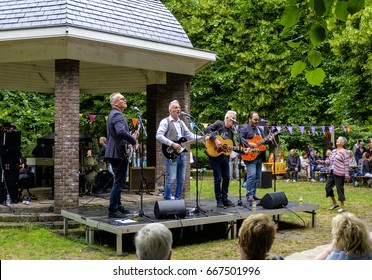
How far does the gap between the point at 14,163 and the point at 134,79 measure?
664cm

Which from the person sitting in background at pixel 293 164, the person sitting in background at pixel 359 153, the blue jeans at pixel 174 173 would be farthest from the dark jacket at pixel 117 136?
the person sitting in background at pixel 359 153

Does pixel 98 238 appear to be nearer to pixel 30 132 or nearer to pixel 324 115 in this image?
pixel 30 132

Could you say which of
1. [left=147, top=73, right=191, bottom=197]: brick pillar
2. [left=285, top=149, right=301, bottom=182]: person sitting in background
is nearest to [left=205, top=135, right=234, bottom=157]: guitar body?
[left=147, top=73, right=191, bottom=197]: brick pillar

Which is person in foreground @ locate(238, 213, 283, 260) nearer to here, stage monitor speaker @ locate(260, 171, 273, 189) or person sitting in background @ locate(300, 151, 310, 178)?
stage monitor speaker @ locate(260, 171, 273, 189)

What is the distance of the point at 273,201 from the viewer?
9.69 metres

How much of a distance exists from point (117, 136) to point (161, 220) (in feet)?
5.18

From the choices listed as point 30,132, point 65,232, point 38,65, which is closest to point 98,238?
point 65,232

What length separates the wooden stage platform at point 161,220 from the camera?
7.92 metres

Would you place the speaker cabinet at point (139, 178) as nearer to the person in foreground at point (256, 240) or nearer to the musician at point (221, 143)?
the musician at point (221, 143)

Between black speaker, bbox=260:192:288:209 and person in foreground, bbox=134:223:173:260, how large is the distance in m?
6.20

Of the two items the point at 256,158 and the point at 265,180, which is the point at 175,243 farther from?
the point at 265,180

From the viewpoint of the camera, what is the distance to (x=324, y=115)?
24703 millimetres

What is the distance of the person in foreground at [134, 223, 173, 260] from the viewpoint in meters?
3.69

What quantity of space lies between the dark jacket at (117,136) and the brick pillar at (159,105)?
16.9 ft
